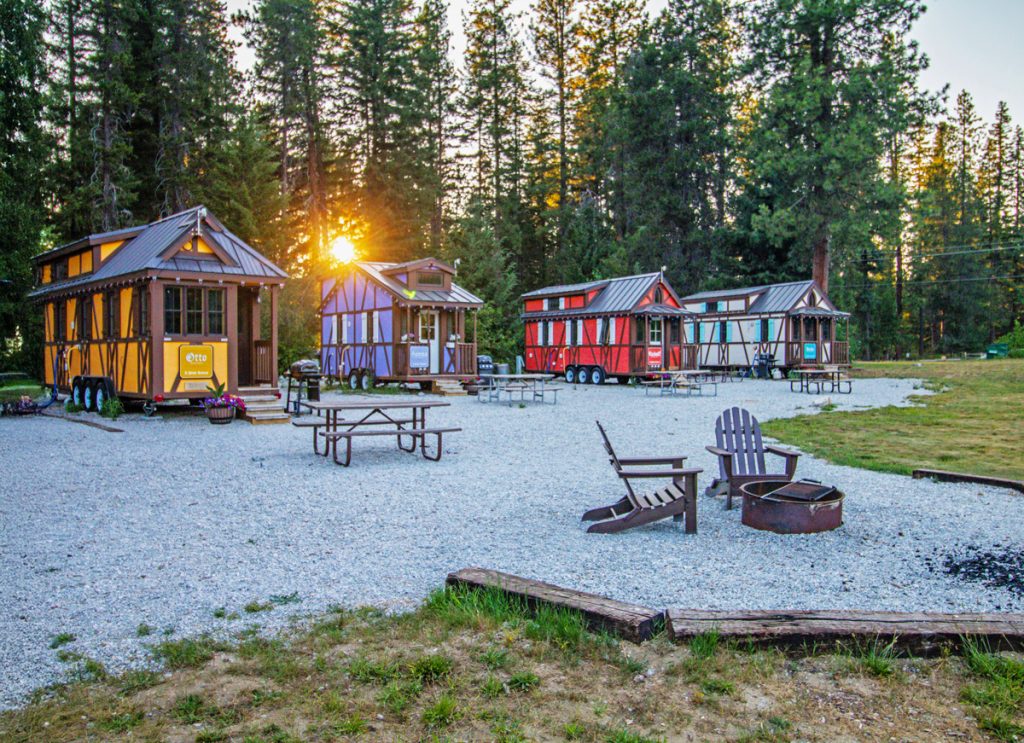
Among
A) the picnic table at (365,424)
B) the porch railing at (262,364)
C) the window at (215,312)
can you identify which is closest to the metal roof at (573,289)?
the porch railing at (262,364)

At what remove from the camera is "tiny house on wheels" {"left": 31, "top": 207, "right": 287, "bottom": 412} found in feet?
47.0

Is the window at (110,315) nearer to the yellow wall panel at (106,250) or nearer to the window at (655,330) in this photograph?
the yellow wall panel at (106,250)

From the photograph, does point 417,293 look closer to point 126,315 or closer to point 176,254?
point 176,254

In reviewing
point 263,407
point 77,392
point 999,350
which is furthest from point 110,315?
point 999,350

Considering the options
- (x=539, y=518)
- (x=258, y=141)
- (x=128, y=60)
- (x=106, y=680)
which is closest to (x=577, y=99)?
(x=258, y=141)

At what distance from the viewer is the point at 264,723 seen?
2822mm

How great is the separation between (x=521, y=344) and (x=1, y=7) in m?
21.2

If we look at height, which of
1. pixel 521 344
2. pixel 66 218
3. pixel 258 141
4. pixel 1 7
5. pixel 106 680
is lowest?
pixel 106 680

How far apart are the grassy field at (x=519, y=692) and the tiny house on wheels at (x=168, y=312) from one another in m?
11.7

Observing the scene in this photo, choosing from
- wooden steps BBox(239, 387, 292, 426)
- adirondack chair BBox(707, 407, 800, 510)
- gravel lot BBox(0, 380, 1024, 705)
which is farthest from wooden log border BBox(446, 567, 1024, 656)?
wooden steps BBox(239, 387, 292, 426)

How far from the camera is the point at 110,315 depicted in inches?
625

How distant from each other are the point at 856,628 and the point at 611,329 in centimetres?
2375

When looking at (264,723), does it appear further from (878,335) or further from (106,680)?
(878,335)

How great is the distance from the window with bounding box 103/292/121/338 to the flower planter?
343cm
